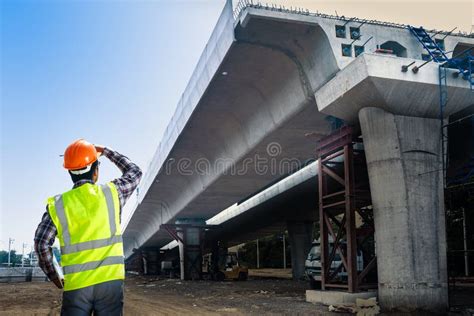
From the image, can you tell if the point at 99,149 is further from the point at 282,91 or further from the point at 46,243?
the point at 282,91

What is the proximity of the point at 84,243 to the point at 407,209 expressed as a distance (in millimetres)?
10778

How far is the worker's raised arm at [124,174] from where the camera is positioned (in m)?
4.02

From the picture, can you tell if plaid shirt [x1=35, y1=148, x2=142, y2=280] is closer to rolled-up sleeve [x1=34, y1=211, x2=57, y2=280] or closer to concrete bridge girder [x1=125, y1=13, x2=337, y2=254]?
rolled-up sleeve [x1=34, y1=211, x2=57, y2=280]

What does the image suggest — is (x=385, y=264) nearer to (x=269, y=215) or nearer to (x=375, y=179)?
(x=375, y=179)

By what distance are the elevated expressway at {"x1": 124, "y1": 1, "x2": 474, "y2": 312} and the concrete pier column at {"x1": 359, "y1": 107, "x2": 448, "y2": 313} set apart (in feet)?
1.40

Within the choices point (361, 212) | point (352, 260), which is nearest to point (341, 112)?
point (361, 212)

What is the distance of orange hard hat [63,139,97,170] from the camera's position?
380 cm

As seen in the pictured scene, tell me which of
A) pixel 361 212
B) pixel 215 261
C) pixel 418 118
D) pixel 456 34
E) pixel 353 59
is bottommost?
pixel 215 261

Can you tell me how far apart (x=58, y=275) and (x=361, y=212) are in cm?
1297

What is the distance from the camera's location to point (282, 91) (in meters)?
17.7

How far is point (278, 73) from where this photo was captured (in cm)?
1733

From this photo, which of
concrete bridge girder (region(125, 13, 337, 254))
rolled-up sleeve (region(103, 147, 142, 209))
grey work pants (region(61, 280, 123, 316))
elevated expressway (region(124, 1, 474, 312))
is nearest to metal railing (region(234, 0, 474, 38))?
elevated expressway (region(124, 1, 474, 312))

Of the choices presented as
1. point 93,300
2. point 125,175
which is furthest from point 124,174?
point 93,300

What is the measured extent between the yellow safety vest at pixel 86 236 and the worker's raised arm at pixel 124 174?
271mm
